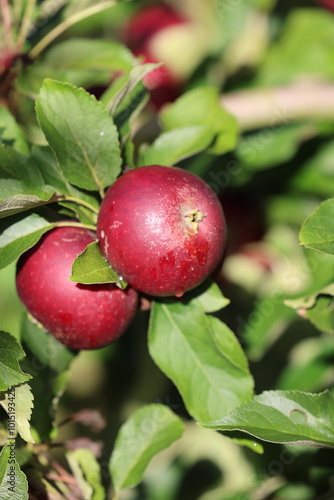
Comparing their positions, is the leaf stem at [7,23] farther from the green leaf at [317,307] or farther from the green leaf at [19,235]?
the green leaf at [317,307]

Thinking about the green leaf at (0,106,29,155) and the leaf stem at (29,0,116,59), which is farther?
the leaf stem at (29,0,116,59)

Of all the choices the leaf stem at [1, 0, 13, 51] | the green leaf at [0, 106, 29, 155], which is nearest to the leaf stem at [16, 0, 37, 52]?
the leaf stem at [1, 0, 13, 51]

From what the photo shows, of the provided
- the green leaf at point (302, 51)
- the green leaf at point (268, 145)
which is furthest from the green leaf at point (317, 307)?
the green leaf at point (302, 51)

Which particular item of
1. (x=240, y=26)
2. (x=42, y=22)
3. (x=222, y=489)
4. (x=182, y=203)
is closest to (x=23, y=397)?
(x=182, y=203)

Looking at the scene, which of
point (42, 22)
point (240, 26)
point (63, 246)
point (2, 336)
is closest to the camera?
point (2, 336)

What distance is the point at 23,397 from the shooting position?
38.3 inches

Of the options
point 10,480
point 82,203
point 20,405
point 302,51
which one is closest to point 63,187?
point 82,203

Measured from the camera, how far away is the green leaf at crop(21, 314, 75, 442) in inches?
45.4

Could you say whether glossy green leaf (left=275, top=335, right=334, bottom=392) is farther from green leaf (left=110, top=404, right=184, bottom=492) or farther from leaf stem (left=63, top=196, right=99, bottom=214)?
leaf stem (left=63, top=196, right=99, bottom=214)

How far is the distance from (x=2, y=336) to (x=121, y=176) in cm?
32

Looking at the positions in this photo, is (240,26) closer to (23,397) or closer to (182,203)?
(182,203)

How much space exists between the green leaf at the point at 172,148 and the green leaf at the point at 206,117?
0.45 ft

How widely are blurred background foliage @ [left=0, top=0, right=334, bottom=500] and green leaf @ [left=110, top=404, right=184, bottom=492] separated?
9cm

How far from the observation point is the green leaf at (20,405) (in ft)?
3.14
